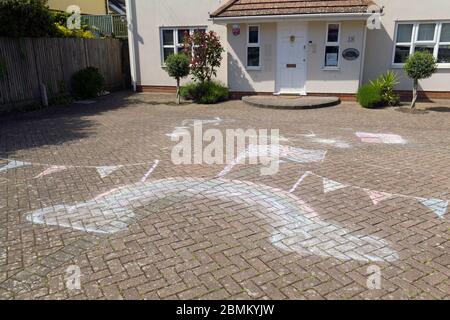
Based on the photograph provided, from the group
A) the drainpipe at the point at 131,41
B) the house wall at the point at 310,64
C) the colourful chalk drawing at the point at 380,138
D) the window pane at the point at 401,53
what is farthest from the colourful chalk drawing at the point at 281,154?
the drainpipe at the point at 131,41

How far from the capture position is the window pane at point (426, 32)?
1448 cm

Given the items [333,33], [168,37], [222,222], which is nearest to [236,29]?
[168,37]

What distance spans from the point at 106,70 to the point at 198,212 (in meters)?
14.5

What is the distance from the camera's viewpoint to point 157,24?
17.2m

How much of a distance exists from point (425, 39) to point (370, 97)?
383cm

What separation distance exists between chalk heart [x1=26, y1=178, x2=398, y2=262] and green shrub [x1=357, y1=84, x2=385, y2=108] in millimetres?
8966

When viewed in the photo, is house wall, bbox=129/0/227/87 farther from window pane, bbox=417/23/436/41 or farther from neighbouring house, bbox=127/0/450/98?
window pane, bbox=417/23/436/41

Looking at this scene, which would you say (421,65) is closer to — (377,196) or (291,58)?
(291,58)

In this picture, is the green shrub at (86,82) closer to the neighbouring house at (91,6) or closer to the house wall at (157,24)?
the house wall at (157,24)

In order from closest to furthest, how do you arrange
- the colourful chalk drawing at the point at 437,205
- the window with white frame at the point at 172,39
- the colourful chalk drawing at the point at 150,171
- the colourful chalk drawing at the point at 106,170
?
1. the colourful chalk drawing at the point at 437,205
2. the colourful chalk drawing at the point at 150,171
3. the colourful chalk drawing at the point at 106,170
4. the window with white frame at the point at 172,39

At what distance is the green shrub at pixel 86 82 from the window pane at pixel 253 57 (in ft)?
21.1

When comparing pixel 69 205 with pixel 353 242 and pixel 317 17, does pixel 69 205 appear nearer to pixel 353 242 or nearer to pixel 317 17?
pixel 353 242

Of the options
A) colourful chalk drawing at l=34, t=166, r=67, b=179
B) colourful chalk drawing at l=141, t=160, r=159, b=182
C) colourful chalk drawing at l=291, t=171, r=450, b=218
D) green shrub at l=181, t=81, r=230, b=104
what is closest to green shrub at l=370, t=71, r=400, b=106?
green shrub at l=181, t=81, r=230, b=104
